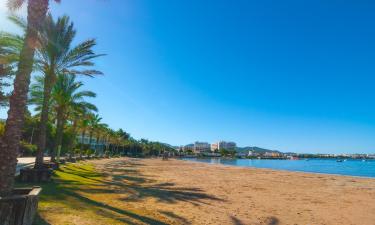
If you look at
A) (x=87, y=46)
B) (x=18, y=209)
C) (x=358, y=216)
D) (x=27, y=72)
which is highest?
(x=87, y=46)

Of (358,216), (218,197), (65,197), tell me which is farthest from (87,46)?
(358,216)

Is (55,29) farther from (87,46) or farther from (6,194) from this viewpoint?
(6,194)

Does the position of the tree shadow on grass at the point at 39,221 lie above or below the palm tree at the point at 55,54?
below

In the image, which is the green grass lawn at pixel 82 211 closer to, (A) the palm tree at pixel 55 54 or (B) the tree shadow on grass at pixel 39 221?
(B) the tree shadow on grass at pixel 39 221

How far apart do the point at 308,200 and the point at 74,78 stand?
71.8 ft

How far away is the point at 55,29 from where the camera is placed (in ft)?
63.5

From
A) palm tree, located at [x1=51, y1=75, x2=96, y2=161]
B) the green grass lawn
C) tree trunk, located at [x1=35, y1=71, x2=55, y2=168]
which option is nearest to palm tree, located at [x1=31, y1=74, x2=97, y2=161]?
palm tree, located at [x1=51, y1=75, x2=96, y2=161]

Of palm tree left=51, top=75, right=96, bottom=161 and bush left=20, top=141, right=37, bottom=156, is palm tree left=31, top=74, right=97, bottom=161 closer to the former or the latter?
palm tree left=51, top=75, right=96, bottom=161

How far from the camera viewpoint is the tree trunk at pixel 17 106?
23.7 ft

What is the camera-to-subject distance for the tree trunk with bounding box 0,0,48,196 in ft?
23.7

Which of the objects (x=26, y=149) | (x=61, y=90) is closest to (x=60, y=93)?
(x=61, y=90)

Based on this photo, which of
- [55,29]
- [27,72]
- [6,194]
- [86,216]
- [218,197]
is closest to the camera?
[6,194]

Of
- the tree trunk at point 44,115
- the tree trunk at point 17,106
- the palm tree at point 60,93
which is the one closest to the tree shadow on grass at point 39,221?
the tree trunk at point 17,106

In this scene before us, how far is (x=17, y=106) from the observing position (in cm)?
762
